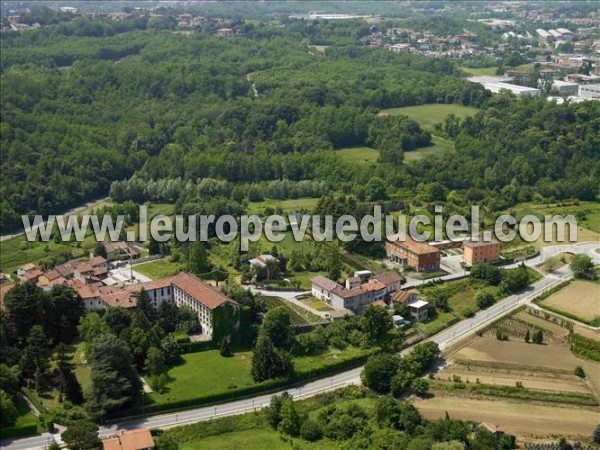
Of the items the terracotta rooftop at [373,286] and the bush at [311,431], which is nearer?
the bush at [311,431]

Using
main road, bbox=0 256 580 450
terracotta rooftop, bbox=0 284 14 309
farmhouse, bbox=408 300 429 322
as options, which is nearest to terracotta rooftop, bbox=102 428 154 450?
main road, bbox=0 256 580 450

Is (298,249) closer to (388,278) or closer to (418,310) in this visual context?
(388,278)

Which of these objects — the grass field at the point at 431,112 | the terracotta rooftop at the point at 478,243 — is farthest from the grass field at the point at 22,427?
the grass field at the point at 431,112

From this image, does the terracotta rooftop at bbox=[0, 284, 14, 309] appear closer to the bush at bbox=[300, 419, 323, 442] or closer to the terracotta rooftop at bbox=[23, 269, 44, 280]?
the terracotta rooftop at bbox=[23, 269, 44, 280]

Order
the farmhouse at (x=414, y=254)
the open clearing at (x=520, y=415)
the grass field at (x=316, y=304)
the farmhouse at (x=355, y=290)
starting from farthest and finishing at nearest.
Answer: the farmhouse at (x=414, y=254) → the grass field at (x=316, y=304) → the farmhouse at (x=355, y=290) → the open clearing at (x=520, y=415)

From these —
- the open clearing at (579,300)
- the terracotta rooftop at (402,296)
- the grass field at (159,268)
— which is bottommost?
the open clearing at (579,300)

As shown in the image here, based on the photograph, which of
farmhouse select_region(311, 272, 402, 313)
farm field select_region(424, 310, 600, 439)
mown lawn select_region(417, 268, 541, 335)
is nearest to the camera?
farm field select_region(424, 310, 600, 439)

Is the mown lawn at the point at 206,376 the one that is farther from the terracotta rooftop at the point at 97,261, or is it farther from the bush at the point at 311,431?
the terracotta rooftop at the point at 97,261
